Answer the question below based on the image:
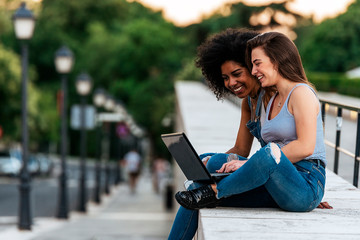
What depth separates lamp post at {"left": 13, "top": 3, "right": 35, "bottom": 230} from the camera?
1259cm

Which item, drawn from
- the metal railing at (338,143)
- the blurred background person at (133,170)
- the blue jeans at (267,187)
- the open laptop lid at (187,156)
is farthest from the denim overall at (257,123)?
the blurred background person at (133,170)

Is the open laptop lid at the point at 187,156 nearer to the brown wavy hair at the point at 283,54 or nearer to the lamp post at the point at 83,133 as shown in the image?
the brown wavy hair at the point at 283,54

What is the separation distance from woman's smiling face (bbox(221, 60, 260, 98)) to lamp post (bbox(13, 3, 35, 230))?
8.78 meters

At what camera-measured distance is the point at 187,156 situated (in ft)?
13.6

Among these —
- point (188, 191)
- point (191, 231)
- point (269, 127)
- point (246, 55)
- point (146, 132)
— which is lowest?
point (146, 132)

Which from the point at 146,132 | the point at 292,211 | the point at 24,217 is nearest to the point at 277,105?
the point at 292,211

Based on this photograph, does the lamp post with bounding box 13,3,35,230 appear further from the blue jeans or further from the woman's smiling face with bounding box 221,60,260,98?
the blue jeans

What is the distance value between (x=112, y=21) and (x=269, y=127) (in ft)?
215

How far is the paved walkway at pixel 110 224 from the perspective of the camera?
1288 cm

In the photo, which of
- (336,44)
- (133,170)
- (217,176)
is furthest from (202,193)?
(336,44)

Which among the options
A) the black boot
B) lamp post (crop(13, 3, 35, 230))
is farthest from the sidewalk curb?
the black boot

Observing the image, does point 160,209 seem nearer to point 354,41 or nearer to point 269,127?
point 269,127

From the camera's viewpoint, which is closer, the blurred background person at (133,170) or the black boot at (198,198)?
the black boot at (198,198)

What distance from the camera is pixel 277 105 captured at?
4195 millimetres
